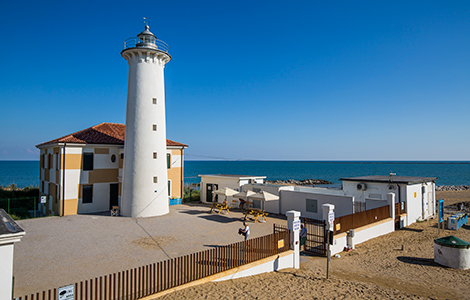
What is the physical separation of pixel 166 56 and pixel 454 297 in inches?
812

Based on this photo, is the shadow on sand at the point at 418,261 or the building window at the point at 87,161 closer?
the shadow on sand at the point at 418,261

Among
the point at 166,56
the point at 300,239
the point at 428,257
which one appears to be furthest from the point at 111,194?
the point at 428,257

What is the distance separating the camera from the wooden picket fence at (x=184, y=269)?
7.24 metres

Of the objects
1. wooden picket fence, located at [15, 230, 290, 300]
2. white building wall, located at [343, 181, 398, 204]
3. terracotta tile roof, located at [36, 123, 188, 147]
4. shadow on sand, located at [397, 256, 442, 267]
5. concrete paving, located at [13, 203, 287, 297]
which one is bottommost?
shadow on sand, located at [397, 256, 442, 267]

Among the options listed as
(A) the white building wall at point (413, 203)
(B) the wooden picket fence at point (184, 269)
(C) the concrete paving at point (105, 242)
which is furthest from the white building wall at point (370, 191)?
(B) the wooden picket fence at point (184, 269)

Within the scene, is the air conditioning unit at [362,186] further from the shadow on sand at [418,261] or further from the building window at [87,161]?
the building window at [87,161]

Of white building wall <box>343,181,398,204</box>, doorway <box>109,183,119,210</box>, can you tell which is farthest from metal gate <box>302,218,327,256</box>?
doorway <box>109,183,119,210</box>

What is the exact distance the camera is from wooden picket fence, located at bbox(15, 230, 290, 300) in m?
7.24

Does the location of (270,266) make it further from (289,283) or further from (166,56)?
(166,56)

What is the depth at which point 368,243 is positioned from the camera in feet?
49.4

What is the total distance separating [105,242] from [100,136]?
11908mm

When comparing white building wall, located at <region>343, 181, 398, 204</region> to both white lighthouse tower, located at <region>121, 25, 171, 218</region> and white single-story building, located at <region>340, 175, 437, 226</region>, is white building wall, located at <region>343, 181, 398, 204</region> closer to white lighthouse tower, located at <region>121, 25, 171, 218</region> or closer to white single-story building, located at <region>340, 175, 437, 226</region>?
white single-story building, located at <region>340, 175, 437, 226</region>

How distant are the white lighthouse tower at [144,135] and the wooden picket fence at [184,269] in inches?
438

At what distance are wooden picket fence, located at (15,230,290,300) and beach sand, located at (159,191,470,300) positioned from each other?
1.38ft
